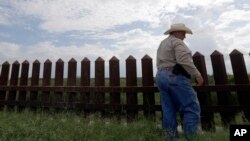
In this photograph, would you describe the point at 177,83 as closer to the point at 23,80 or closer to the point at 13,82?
the point at 23,80

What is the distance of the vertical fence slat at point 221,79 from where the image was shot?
6125 mm

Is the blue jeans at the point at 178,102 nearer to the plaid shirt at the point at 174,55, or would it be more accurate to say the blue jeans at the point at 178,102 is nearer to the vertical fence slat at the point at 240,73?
the plaid shirt at the point at 174,55

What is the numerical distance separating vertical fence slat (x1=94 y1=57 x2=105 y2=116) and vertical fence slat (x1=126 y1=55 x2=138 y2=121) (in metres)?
0.69

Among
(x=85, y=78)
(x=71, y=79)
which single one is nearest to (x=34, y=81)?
(x=71, y=79)

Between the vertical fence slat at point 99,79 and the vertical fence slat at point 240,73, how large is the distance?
3011 mm

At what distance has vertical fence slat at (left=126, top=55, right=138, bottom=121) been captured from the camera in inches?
271

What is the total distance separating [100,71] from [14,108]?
283cm

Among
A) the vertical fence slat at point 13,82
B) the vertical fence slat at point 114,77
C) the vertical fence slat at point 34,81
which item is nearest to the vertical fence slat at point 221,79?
the vertical fence slat at point 114,77

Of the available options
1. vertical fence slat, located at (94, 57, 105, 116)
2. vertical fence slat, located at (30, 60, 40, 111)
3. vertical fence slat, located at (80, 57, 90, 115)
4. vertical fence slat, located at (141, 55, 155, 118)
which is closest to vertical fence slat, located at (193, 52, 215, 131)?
vertical fence slat, located at (141, 55, 155, 118)

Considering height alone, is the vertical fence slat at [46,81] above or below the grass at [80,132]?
above

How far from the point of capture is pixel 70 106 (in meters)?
7.63

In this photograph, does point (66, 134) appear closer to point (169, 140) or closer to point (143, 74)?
point (169, 140)

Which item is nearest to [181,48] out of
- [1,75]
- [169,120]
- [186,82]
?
[186,82]

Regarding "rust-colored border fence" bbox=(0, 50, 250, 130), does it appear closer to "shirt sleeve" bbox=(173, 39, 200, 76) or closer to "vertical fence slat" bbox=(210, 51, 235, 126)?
"vertical fence slat" bbox=(210, 51, 235, 126)
